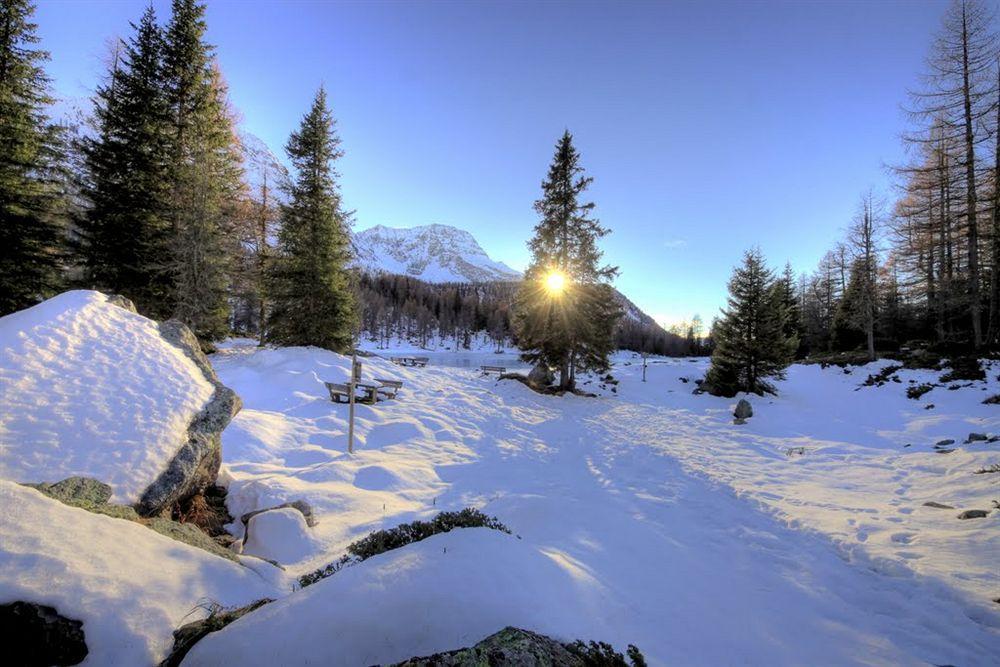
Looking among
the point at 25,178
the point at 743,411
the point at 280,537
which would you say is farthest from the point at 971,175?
the point at 25,178

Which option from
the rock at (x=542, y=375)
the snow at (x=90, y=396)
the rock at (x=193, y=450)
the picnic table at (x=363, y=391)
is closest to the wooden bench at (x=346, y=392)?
the picnic table at (x=363, y=391)

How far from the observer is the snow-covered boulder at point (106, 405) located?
4262 mm

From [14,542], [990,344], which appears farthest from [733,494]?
[990,344]

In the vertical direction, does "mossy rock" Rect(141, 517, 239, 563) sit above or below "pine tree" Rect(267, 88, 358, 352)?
below

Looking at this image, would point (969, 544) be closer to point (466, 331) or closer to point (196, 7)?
point (196, 7)

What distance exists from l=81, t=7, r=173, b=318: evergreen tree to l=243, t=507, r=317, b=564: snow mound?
1422cm

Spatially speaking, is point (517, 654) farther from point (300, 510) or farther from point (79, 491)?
point (300, 510)

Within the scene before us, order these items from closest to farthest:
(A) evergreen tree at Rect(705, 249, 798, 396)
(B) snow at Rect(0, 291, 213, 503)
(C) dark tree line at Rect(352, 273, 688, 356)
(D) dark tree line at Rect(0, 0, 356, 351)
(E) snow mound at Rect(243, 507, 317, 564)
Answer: (B) snow at Rect(0, 291, 213, 503), (E) snow mound at Rect(243, 507, 317, 564), (D) dark tree line at Rect(0, 0, 356, 351), (A) evergreen tree at Rect(705, 249, 798, 396), (C) dark tree line at Rect(352, 273, 688, 356)

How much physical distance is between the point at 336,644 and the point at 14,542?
7.74ft

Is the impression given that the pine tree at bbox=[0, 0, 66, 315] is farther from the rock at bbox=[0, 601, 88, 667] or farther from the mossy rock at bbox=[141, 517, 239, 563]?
the rock at bbox=[0, 601, 88, 667]

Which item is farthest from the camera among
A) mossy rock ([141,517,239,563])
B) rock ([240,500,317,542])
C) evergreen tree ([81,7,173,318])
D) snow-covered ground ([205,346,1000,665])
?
evergreen tree ([81,7,173,318])

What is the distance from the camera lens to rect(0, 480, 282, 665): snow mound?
7.68 feet

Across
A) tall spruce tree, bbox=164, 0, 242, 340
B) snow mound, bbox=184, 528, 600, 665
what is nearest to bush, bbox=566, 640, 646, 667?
snow mound, bbox=184, 528, 600, 665

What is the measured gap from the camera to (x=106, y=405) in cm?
492
